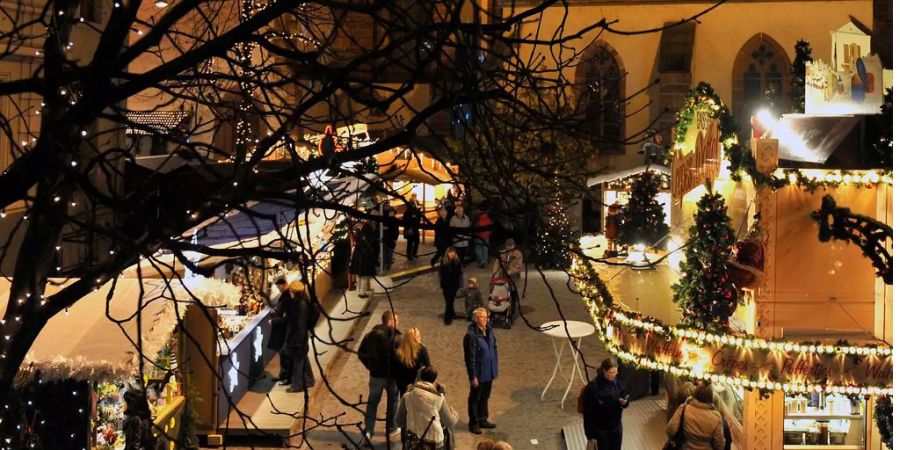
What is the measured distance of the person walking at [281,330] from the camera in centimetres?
1675

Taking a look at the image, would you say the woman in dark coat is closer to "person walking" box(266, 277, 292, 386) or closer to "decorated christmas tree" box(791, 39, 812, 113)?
"person walking" box(266, 277, 292, 386)

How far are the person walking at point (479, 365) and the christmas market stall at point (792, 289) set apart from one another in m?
1.60

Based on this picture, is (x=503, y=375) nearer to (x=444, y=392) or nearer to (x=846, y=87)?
(x=444, y=392)

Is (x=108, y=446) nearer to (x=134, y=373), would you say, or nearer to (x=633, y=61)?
(x=134, y=373)

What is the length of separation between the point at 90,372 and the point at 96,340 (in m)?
0.38

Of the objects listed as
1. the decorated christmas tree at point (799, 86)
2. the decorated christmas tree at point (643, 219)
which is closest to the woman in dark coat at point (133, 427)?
the decorated christmas tree at point (799, 86)

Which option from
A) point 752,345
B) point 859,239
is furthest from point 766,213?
point 859,239

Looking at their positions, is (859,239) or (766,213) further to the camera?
(766,213)

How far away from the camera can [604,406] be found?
1319 centimetres

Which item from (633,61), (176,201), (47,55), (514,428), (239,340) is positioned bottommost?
(514,428)

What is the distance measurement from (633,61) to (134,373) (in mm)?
29301

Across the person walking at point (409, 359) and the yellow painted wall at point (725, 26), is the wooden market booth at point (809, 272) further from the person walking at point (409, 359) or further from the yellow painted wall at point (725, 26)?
the yellow painted wall at point (725, 26)

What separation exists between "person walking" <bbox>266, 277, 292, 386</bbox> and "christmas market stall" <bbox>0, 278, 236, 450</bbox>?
4.54 metres

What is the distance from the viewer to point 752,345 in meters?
12.2
